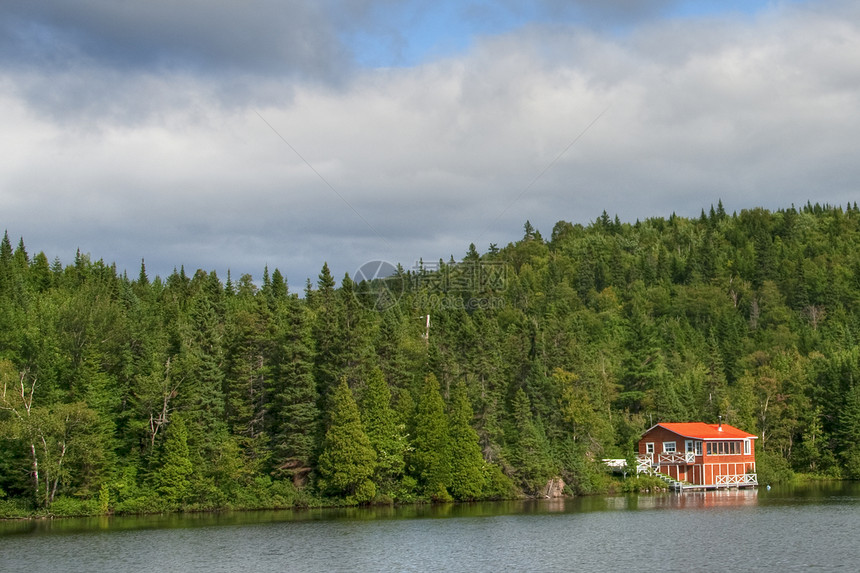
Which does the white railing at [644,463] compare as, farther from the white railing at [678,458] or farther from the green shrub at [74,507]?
the green shrub at [74,507]

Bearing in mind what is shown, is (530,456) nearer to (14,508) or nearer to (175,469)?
(175,469)

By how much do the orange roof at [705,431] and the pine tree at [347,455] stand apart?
38.1 metres

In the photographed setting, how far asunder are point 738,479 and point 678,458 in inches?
298

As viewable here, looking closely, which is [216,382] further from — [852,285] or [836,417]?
[852,285]

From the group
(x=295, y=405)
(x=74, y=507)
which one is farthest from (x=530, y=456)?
(x=74, y=507)

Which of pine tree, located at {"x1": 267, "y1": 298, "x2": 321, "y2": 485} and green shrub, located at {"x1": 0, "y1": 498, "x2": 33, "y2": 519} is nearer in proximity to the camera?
green shrub, located at {"x1": 0, "y1": 498, "x2": 33, "y2": 519}

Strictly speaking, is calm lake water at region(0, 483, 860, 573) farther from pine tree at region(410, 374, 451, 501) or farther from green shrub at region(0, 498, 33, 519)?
pine tree at region(410, 374, 451, 501)

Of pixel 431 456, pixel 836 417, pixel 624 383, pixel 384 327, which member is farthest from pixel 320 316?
pixel 836 417

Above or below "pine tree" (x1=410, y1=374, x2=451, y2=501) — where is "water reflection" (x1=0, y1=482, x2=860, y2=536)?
below

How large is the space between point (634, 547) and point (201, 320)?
158 ft

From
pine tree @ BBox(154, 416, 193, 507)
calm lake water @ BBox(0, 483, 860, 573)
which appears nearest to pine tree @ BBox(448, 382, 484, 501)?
calm lake water @ BBox(0, 483, 860, 573)

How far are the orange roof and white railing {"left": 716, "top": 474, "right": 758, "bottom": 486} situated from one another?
4.14 m

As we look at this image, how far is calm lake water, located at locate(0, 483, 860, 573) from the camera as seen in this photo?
4312 centimetres

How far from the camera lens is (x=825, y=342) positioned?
146375 mm
